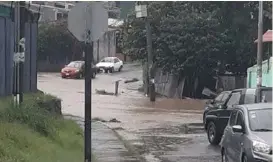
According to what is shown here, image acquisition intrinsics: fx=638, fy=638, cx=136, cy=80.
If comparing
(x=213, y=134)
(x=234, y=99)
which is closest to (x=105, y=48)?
(x=213, y=134)

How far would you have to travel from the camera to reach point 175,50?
36719mm

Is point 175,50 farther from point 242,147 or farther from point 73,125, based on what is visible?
point 242,147

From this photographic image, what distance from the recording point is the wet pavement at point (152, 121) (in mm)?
15027

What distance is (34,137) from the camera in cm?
1074

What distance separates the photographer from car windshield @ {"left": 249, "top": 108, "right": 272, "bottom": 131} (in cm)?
1016

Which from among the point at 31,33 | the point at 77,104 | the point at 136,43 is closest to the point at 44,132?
the point at 31,33

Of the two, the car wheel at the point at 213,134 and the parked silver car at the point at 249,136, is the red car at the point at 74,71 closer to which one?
the car wheel at the point at 213,134

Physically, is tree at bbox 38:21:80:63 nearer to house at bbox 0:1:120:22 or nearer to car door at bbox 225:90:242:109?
house at bbox 0:1:120:22

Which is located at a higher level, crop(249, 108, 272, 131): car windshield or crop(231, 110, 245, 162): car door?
crop(249, 108, 272, 131): car windshield

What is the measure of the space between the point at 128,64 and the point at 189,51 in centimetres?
3236

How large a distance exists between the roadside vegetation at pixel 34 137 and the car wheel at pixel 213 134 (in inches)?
153

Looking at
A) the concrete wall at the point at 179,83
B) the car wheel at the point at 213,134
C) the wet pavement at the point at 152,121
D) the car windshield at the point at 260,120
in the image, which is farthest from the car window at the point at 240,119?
the concrete wall at the point at 179,83

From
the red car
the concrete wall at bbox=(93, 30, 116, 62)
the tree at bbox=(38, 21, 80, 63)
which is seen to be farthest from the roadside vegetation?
the concrete wall at bbox=(93, 30, 116, 62)

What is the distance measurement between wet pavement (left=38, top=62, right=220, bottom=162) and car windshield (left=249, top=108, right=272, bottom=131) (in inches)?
123
